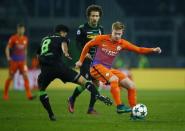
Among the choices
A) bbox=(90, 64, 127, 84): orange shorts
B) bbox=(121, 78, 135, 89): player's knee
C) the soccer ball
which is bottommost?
the soccer ball

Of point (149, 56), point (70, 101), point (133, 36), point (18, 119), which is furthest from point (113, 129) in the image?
point (149, 56)

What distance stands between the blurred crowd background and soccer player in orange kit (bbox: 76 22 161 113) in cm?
1856

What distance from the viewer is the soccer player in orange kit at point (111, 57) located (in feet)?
45.6

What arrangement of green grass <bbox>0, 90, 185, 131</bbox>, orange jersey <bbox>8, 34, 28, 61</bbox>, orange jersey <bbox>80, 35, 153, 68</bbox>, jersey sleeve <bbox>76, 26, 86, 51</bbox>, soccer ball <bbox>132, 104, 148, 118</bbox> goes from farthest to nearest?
1. orange jersey <bbox>8, 34, 28, 61</bbox>
2. jersey sleeve <bbox>76, 26, 86, 51</bbox>
3. orange jersey <bbox>80, 35, 153, 68</bbox>
4. soccer ball <bbox>132, 104, 148, 118</bbox>
5. green grass <bbox>0, 90, 185, 131</bbox>

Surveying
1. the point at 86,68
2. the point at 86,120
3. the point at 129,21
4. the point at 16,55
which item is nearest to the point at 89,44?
the point at 86,68

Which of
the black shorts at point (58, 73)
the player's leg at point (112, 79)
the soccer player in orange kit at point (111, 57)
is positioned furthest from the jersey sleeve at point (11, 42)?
the black shorts at point (58, 73)

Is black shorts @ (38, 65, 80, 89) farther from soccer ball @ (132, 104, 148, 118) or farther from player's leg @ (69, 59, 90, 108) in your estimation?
player's leg @ (69, 59, 90, 108)

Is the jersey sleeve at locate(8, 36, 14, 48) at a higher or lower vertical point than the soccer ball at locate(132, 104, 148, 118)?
higher

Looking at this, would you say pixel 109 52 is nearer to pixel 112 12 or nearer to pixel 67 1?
pixel 112 12

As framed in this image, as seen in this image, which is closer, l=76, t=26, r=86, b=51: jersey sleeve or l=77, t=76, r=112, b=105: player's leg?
l=77, t=76, r=112, b=105: player's leg

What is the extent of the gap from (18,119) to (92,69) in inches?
74.5

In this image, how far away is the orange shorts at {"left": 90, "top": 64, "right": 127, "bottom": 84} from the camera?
14078mm

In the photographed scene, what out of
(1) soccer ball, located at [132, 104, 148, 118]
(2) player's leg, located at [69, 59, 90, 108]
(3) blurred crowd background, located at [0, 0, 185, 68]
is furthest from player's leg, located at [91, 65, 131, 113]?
(3) blurred crowd background, located at [0, 0, 185, 68]

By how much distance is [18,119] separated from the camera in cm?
1392
